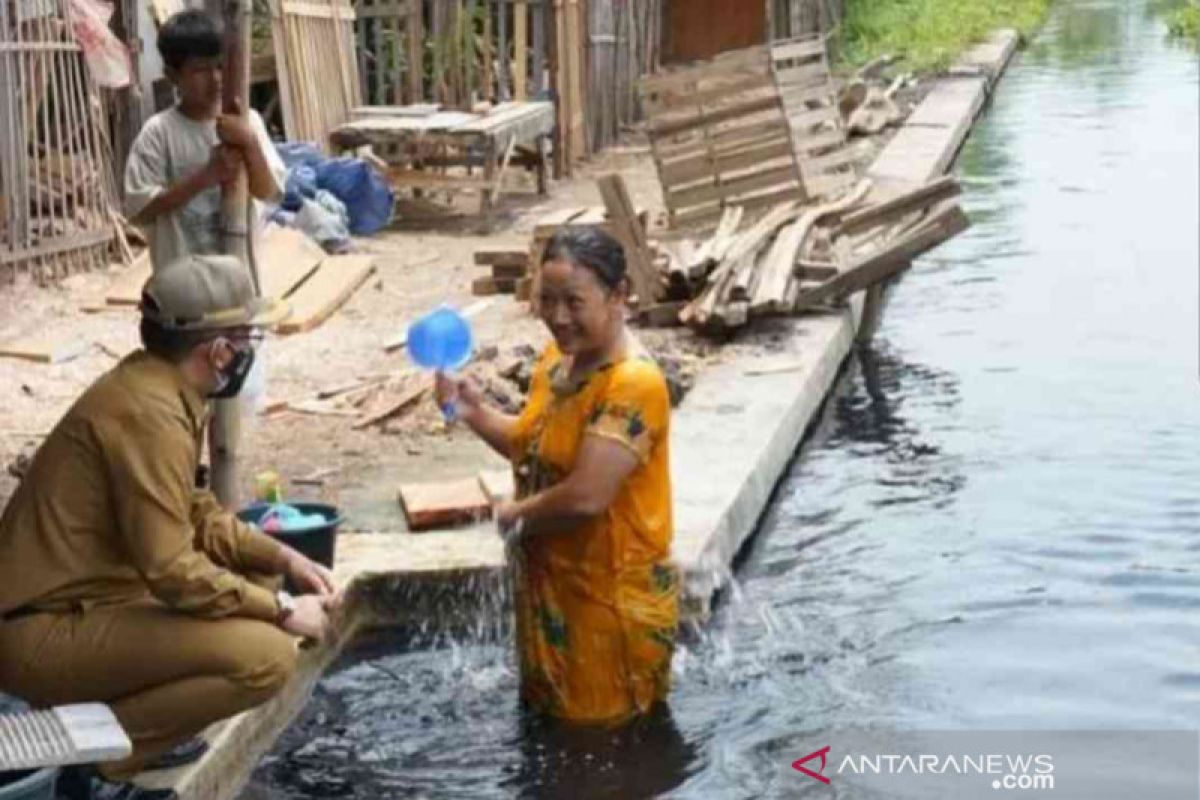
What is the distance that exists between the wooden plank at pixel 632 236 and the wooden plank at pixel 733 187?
3.64m

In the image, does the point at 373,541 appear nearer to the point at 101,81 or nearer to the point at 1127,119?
the point at 101,81

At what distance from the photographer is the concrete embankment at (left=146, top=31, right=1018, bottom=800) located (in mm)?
6617

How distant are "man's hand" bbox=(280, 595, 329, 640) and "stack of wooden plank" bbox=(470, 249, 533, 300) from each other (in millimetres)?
7892

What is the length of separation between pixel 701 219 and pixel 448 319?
10.3 m

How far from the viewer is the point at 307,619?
5.67 metres

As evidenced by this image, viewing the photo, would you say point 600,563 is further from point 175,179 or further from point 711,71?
point 711,71

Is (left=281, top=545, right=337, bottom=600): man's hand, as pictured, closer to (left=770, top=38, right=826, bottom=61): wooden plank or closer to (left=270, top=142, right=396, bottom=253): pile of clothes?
(left=270, top=142, right=396, bottom=253): pile of clothes

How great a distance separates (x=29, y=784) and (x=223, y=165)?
110 inches

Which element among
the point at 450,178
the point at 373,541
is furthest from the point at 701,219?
the point at 373,541

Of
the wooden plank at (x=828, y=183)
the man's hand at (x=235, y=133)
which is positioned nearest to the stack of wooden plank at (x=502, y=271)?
the wooden plank at (x=828, y=183)

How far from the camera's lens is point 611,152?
71.6 feet

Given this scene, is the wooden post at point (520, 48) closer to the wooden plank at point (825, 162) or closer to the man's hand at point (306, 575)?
the wooden plank at point (825, 162)

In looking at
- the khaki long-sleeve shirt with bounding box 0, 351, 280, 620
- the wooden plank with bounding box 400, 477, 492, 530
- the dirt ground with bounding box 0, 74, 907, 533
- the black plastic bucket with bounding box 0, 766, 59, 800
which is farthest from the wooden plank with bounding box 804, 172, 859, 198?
the black plastic bucket with bounding box 0, 766, 59, 800

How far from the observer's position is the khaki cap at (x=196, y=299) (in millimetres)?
5418
